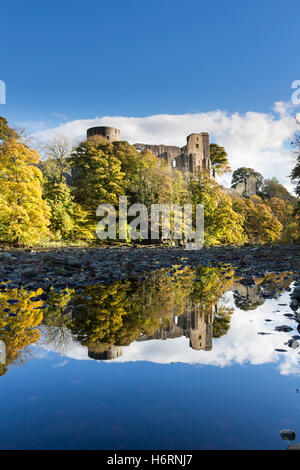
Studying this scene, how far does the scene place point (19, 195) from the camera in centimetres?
1285

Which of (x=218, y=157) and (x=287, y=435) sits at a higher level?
(x=218, y=157)

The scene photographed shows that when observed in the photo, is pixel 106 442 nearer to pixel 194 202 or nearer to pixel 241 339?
pixel 241 339

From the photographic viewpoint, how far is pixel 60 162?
2677 cm

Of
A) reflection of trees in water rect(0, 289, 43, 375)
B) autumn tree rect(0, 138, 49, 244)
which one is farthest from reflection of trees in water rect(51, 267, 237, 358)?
autumn tree rect(0, 138, 49, 244)

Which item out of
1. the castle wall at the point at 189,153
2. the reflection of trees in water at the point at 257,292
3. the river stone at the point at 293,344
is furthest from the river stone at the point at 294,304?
the castle wall at the point at 189,153

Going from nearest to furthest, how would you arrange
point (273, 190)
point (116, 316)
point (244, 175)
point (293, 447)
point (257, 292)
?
point (293, 447), point (116, 316), point (257, 292), point (273, 190), point (244, 175)

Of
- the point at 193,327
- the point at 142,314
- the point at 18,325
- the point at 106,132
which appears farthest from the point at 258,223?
the point at 18,325

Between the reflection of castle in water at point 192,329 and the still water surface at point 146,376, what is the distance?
11 millimetres

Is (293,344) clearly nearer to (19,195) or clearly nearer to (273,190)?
(19,195)

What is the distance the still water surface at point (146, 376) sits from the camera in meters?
1.33

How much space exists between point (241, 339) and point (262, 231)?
1107 inches

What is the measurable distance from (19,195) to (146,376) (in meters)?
12.4
